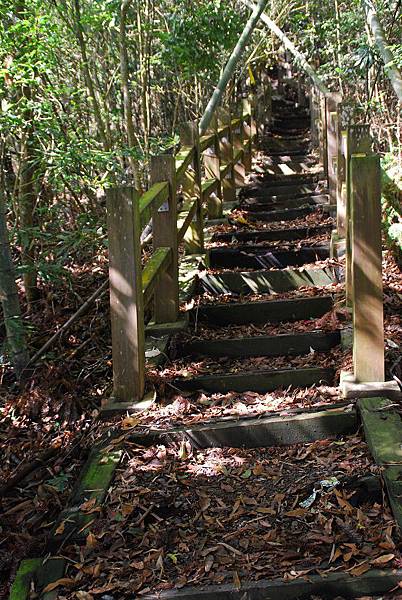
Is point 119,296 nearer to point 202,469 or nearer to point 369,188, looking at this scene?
point 202,469

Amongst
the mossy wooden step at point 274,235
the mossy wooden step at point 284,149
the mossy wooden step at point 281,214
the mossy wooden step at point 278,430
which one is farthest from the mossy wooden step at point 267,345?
the mossy wooden step at point 284,149

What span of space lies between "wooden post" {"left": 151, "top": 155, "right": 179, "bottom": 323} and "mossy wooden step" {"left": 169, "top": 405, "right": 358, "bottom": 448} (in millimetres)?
1700

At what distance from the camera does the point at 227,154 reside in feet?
32.6

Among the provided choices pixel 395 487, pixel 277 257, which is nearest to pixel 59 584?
pixel 395 487

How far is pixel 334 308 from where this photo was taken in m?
5.41

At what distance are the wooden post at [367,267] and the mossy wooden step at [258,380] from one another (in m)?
0.45

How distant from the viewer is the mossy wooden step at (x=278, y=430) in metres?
3.77

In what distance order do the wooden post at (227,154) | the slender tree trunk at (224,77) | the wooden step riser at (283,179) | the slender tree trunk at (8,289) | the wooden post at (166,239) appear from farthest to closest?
the wooden step riser at (283,179), the wooden post at (227,154), the slender tree trunk at (224,77), the wooden post at (166,239), the slender tree trunk at (8,289)

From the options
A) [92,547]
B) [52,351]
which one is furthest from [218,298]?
[92,547]

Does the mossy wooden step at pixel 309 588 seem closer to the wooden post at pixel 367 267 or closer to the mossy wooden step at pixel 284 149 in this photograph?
the wooden post at pixel 367 267

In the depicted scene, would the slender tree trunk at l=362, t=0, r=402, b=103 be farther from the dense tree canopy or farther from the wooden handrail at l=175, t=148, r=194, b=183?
the wooden handrail at l=175, t=148, r=194, b=183

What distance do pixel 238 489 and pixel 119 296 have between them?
133 cm

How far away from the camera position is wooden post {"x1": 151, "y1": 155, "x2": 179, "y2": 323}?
17.8 ft

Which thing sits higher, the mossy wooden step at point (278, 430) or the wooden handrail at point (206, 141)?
the wooden handrail at point (206, 141)
